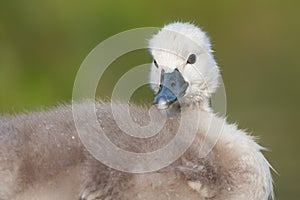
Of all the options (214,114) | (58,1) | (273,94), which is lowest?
(273,94)

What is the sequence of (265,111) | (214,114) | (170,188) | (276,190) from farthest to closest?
(265,111), (276,190), (214,114), (170,188)

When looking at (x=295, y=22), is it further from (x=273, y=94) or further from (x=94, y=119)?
(x=94, y=119)

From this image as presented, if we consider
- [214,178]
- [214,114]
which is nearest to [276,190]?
[214,114]

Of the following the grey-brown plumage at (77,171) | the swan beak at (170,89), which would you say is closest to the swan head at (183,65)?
the swan beak at (170,89)

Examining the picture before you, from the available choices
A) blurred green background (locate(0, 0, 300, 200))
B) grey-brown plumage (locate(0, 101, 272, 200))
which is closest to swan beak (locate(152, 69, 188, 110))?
grey-brown plumage (locate(0, 101, 272, 200))

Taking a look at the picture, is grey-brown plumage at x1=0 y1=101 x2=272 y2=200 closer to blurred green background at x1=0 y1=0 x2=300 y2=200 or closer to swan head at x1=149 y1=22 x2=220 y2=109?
swan head at x1=149 y1=22 x2=220 y2=109

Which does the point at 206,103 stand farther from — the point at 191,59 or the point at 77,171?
the point at 77,171
